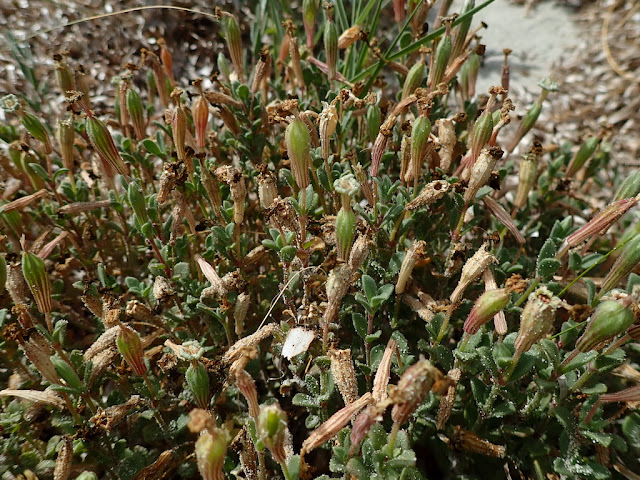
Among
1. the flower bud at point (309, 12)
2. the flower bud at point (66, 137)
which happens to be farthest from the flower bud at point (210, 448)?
the flower bud at point (309, 12)

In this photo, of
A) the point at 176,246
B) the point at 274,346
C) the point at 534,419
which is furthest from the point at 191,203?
the point at 534,419

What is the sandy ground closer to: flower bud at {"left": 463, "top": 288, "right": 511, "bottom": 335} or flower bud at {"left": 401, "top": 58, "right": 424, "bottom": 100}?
flower bud at {"left": 401, "top": 58, "right": 424, "bottom": 100}

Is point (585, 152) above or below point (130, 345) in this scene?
above

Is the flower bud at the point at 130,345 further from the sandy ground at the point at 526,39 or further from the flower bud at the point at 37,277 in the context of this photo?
the sandy ground at the point at 526,39

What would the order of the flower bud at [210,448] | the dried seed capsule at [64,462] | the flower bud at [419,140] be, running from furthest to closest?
the flower bud at [419,140]
the dried seed capsule at [64,462]
the flower bud at [210,448]

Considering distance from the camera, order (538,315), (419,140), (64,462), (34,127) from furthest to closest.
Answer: (34,127), (419,140), (64,462), (538,315)

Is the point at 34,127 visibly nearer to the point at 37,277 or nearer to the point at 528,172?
the point at 37,277

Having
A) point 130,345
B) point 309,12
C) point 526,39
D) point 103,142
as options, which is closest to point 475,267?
point 130,345
